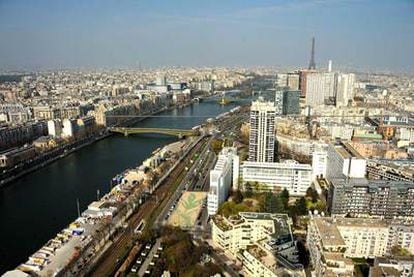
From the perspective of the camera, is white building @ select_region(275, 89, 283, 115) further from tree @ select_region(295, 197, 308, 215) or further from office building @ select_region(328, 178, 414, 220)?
office building @ select_region(328, 178, 414, 220)

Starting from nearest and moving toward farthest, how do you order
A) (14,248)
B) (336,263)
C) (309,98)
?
1. (336,263)
2. (14,248)
3. (309,98)

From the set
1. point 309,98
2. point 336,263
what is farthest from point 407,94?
point 336,263

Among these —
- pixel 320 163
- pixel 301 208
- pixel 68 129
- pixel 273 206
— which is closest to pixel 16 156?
pixel 68 129

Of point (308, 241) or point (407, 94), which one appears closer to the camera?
point (308, 241)

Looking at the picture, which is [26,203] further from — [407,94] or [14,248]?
[407,94]

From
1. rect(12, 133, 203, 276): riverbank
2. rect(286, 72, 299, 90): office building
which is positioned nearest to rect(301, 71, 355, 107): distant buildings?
rect(286, 72, 299, 90): office building

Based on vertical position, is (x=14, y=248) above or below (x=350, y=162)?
below

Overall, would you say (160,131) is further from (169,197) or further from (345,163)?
(345,163)
